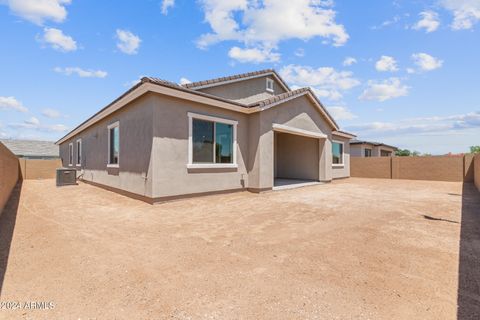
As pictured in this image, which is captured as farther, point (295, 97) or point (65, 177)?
point (65, 177)

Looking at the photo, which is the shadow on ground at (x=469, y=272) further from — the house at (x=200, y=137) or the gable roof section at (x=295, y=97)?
the gable roof section at (x=295, y=97)

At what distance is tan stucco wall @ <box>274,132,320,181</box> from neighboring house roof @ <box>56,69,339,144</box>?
7.01 feet

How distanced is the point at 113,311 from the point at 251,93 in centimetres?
1312

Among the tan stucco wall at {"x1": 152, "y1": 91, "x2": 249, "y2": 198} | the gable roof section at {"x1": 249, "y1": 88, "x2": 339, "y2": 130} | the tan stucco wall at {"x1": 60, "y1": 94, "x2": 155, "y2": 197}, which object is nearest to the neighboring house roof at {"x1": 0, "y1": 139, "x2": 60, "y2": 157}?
the tan stucco wall at {"x1": 60, "y1": 94, "x2": 155, "y2": 197}

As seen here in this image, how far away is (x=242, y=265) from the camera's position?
3.32 m

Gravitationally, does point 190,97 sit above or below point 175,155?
above

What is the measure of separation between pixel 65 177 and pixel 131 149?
7.60m

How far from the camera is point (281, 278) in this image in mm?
2941

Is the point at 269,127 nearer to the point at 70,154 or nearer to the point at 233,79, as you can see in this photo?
the point at 233,79

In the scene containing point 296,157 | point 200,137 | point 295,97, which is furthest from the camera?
point 296,157

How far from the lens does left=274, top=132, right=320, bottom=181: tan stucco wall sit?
14.7 m

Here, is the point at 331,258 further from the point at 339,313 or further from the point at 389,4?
the point at 389,4

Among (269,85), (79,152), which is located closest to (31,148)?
(79,152)

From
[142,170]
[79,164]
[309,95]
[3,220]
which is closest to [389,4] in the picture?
[309,95]
